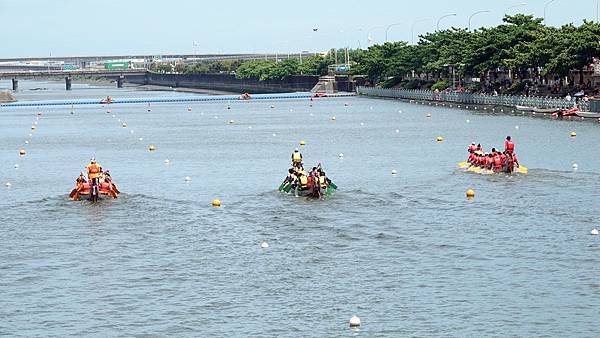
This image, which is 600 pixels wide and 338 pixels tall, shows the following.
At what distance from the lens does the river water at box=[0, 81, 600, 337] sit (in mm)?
36938

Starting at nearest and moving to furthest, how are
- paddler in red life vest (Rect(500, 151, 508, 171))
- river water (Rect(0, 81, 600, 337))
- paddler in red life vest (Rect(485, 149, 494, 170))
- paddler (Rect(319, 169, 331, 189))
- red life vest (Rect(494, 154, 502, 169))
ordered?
river water (Rect(0, 81, 600, 337)) → paddler (Rect(319, 169, 331, 189)) → paddler in red life vest (Rect(500, 151, 508, 171)) → red life vest (Rect(494, 154, 502, 169)) → paddler in red life vest (Rect(485, 149, 494, 170))

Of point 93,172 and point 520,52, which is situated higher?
point 520,52

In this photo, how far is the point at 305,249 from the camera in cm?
4741

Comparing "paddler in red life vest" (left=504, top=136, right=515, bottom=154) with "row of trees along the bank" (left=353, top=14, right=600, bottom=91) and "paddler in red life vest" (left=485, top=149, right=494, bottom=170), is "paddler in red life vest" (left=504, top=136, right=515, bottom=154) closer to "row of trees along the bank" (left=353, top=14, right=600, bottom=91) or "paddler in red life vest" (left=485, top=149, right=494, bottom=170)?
"paddler in red life vest" (left=485, top=149, right=494, bottom=170)

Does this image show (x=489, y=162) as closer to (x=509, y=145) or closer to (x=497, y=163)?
(x=497, y=163)

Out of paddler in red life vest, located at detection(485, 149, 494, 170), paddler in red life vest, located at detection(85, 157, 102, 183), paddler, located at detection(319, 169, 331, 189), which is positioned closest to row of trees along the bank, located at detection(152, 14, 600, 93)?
paddler in red life vest, located at detection(485, 149, 494, 170)

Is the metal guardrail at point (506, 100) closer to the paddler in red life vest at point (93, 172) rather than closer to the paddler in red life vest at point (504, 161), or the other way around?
the paddler in red life vest at point (504, 161)

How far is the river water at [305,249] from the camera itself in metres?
36.9

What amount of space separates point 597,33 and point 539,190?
81523 mm

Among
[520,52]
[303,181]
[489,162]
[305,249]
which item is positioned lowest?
[305,249]

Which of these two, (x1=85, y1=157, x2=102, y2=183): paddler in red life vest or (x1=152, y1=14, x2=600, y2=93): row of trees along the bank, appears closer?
(x1=85, y1=157, x2=102, y2=183): paddler in red life vest

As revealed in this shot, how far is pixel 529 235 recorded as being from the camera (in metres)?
49.2

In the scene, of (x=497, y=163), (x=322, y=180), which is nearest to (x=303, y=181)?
(x=322, y=180)

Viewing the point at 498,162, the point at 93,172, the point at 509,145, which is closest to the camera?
the point at 93,172
